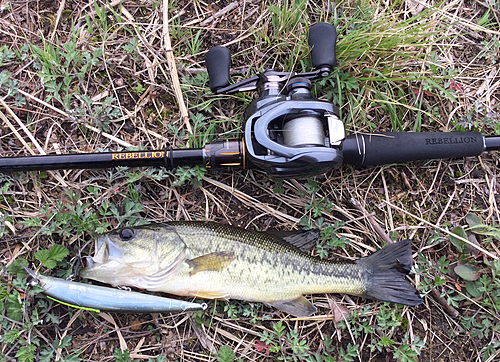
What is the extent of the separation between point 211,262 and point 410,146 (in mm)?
2011

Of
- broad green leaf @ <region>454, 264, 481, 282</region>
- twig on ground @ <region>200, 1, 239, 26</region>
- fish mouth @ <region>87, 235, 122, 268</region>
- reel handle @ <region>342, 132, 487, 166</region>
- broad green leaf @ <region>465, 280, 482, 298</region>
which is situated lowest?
broad green leaf @ <region>465, 280, 482, 298</region>

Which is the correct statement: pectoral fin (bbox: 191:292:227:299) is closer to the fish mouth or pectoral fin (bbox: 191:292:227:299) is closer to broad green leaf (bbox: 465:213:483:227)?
the fish mouth

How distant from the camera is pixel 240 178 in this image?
3.52 meters

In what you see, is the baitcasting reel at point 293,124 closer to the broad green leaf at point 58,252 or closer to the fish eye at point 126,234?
the fish eye at point 126,234

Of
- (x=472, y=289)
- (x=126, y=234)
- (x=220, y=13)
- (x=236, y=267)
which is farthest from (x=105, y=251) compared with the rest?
(x=472, y=289)

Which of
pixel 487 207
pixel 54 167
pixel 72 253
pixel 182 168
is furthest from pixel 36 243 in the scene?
pixel 487 207

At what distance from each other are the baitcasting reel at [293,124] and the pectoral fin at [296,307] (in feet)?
3.72

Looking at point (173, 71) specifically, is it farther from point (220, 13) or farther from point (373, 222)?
point (373, 222)

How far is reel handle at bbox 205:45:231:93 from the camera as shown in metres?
3.13

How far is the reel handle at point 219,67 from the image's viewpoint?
123 inches

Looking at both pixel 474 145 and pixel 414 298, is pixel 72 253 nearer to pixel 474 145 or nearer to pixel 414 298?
pixel 414 298

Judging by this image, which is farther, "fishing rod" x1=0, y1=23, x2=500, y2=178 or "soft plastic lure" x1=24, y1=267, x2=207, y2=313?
"soft plastic lure" x1=24, y1=267, x2=207, y2=313

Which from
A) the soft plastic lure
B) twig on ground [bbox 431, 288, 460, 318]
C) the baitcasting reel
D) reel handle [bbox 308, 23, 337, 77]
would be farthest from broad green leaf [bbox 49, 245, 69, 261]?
twig on ground [bbox 431, 288, 460, 318]

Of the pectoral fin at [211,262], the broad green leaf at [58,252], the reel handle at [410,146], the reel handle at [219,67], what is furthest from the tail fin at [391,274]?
the broad green leaf at [58,252]
